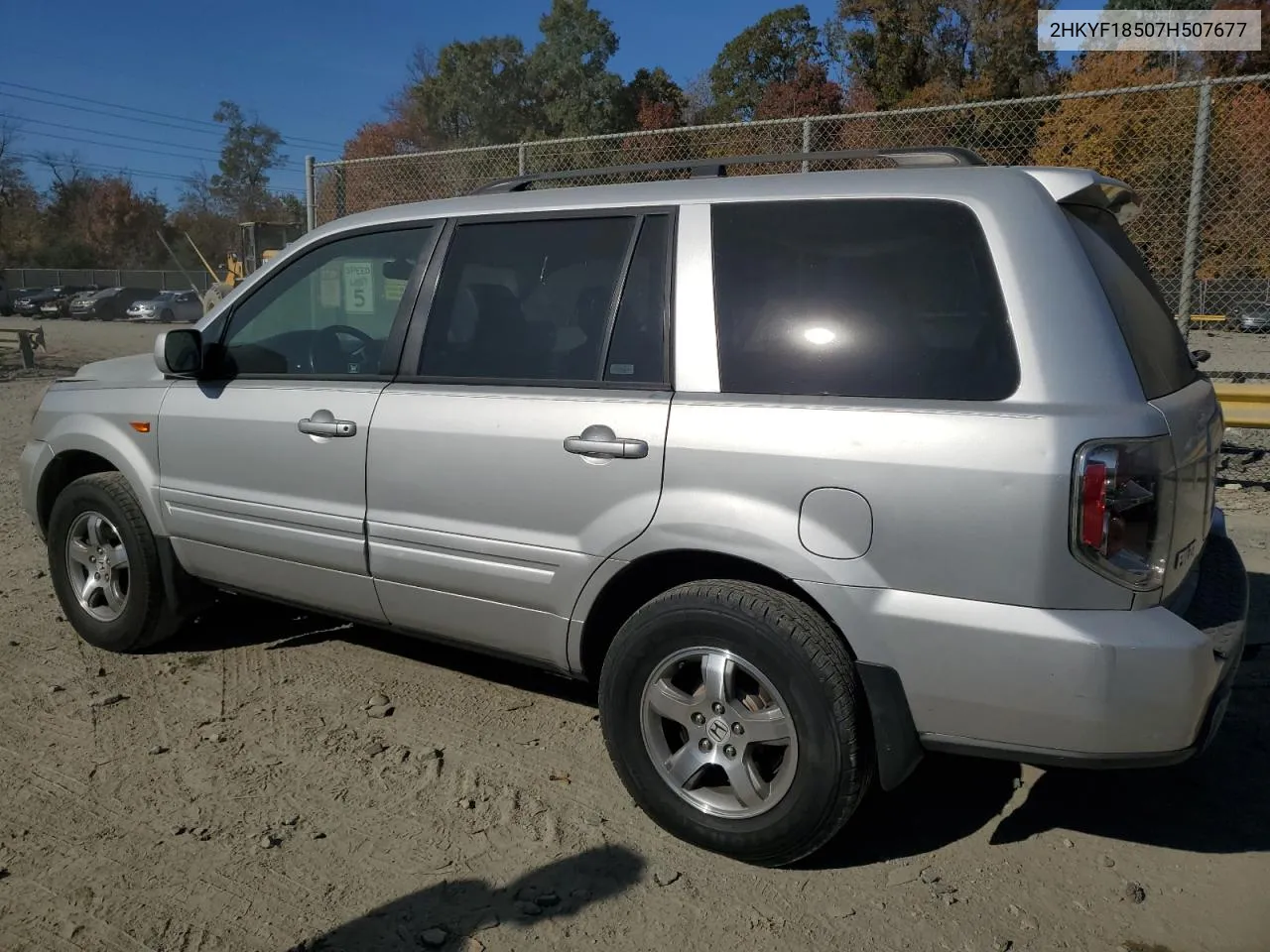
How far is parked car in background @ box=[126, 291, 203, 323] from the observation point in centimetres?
4081

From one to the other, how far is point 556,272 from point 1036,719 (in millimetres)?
2008

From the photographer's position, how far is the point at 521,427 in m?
3.23

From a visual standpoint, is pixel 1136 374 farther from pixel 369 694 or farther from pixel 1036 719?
pixel 369 694

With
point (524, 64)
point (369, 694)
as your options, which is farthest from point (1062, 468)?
point (524, 64)

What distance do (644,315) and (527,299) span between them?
1.72ft

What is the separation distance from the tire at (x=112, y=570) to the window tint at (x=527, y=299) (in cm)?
166

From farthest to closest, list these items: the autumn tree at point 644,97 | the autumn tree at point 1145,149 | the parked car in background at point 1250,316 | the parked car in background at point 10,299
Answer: the parked car in background at point 10,299 → the autumn tree at point 644,97 → the parked car in background at point 1250,316 → the autumn tree at point 1145,149

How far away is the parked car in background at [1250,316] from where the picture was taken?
8.62m

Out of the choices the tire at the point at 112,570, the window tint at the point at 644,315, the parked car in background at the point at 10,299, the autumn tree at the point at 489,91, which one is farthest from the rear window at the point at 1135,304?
→ the parked car in background at the point at 10,299

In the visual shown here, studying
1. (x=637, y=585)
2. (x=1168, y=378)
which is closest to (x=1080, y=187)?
(x=1168, y=378)

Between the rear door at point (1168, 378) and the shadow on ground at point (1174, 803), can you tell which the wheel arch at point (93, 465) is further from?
the rear door at point (1168, 378)

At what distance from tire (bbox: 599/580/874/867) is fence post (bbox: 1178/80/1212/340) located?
4.78m

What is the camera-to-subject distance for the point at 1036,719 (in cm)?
251

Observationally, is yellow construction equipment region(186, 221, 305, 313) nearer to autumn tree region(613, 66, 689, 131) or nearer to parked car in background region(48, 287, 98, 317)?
autumn tree region(613, 66, 689, 131)
